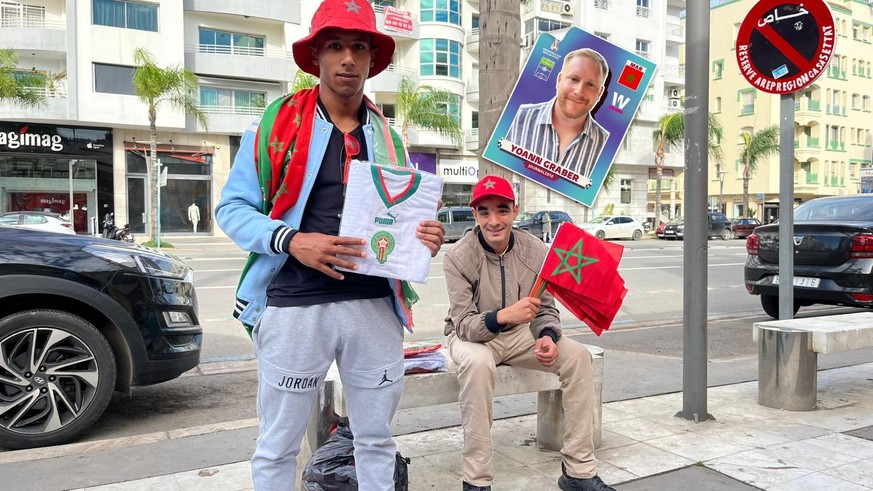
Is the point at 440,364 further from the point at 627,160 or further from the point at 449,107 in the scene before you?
the point at 627,160

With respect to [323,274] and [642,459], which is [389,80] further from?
[323,274]

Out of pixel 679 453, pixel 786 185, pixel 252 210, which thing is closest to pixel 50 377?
pixel 252 210

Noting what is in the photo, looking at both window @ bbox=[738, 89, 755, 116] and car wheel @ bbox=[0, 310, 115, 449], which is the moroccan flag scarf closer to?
car wheel @ bbox=[0, 310, 115, 449]

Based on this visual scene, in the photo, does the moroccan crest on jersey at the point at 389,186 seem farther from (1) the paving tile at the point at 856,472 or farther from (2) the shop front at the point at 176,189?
(2) the shop front at the point at 176,189

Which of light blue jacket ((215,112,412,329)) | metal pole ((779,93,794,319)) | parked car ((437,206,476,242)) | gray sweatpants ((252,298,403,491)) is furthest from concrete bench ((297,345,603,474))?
parked car ((437,206,476,242))

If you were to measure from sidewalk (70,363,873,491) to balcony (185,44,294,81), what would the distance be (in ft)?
93.0

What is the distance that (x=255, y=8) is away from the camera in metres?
29.7

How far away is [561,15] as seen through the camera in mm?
38688

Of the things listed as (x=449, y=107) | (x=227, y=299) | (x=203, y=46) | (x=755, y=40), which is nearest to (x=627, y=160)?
(x=449, y=107)

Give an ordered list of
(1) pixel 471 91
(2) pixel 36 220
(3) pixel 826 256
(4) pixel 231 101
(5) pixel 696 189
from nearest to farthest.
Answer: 1. (5) pixel 696 189
2. (3) pixel 826 256
3. (2) pixel 36 220
4. (4) pixel 231 101
5. (1) pixel 471 91

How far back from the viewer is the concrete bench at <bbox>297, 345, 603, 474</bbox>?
300cm

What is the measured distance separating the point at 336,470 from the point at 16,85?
1086 inches

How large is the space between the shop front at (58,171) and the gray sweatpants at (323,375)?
92.6 ft

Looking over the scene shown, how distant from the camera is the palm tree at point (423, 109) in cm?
3106
